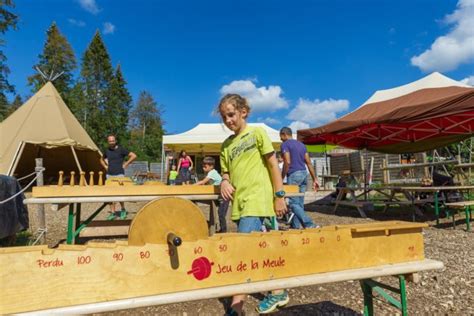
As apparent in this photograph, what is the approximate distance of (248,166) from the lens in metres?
2.31

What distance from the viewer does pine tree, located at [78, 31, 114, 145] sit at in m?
38.1

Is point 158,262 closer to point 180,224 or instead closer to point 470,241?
point 180,224

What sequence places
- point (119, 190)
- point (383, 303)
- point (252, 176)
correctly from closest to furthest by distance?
point (252, 176) → point (383, 303) → point (119, 190)

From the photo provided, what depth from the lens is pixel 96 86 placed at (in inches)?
1599

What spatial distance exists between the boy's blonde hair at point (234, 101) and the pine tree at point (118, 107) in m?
39.4

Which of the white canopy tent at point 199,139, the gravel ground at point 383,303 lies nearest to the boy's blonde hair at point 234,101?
the gravel ground at point 383,303

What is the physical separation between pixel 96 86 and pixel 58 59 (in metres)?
4.99

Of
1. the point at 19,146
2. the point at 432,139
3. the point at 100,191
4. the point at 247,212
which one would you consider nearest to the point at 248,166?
the point at 247,212

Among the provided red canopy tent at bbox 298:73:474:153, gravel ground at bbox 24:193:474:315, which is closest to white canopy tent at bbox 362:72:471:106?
→ red canopy tent at bbox 298:73:474:153

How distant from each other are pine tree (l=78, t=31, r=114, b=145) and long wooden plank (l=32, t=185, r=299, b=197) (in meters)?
36.5

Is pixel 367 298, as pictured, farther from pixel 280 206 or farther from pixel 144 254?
pixel 144 254

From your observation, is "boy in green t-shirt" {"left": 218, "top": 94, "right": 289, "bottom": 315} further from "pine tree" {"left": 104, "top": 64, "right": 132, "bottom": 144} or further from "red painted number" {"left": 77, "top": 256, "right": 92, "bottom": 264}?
"pine tree" {"left": 104, "top": 64, "right": 132, "bottom": 144}

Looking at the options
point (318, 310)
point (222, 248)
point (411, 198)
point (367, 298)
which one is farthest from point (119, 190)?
point (411, 198)

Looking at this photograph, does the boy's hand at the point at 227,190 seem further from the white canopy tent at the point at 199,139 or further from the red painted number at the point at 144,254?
the white canopy tent at the point at 199,139
